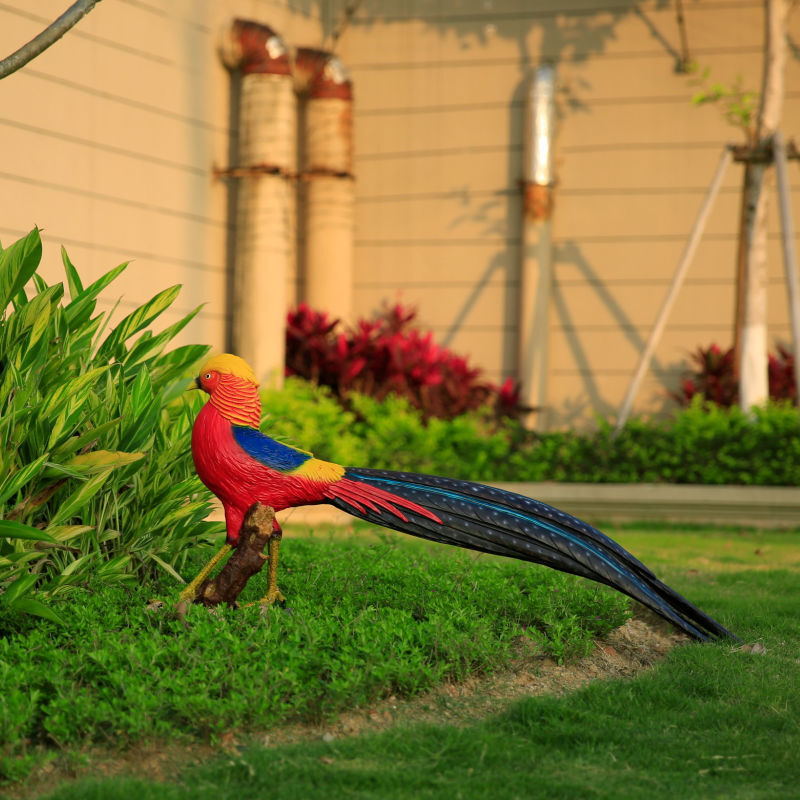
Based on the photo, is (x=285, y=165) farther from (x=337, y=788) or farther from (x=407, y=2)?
(x=337, y=788)

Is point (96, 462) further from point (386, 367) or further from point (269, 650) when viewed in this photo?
point (386, 367)

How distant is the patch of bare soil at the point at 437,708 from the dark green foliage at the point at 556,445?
4429 mm

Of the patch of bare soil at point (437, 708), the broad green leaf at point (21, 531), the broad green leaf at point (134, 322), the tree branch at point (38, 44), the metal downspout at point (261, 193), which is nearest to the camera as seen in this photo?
the patch of bare soil at point (437, 708)

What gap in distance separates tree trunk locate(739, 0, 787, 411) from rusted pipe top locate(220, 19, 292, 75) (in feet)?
14.9

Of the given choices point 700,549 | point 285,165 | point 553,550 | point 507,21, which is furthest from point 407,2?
point 553,550

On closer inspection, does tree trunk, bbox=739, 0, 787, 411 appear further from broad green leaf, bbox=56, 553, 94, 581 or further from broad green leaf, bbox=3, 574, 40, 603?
broad green leaf, bbox=3, 574, 40, 603

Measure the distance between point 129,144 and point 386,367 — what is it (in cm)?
312

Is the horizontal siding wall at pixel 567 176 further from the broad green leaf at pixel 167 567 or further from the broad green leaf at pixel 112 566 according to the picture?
the broad green leaf at pixel 112 566

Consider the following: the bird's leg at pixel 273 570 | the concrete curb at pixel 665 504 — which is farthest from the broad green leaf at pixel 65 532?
the concrete curb at pixel 665 504

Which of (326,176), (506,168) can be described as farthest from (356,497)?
(506,168)

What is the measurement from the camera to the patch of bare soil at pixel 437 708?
2.93 m

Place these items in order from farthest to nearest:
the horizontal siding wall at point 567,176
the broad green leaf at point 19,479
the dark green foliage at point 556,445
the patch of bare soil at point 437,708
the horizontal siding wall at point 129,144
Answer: the horizontal siding wall at point 567,176, the dark green foliage at point 556,445, the horizontal siding wall at point 129,144, the broad green leaf at point 19,479, the patch of bare soil at point 437,708

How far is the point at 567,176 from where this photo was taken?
10.7 m

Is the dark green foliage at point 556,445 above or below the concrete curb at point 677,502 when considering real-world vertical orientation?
above
